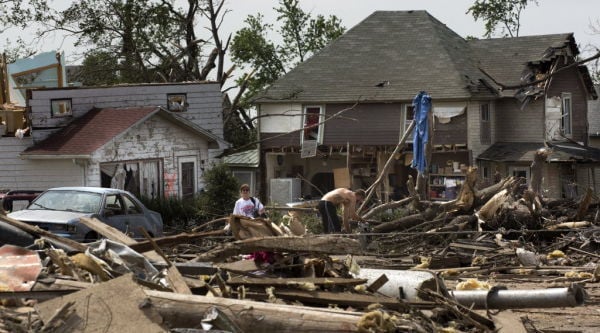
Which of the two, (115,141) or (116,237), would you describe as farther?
(115,141)

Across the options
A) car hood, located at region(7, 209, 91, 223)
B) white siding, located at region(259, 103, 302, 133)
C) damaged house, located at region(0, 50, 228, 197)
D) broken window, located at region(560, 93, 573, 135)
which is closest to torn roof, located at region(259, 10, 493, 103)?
white siding, located at region(259, 103, 302, 133)

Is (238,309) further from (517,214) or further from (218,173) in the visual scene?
(218,173)

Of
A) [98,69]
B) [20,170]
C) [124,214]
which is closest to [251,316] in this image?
[124,214]

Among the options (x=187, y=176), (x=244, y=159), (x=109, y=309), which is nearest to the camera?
(x=109, y=309)

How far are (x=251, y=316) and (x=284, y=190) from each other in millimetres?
31908

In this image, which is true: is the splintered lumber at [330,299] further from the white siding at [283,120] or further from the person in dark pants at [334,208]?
the white siding at [283,120]

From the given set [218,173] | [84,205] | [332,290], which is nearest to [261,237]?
[332,290]

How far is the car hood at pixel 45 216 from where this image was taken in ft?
60.2

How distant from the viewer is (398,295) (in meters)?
9.76

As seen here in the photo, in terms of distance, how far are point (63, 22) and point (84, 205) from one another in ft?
91.7

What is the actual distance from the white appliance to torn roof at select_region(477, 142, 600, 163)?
7.32 metres

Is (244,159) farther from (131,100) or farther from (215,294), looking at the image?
(215,294)

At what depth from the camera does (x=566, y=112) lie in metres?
43.4

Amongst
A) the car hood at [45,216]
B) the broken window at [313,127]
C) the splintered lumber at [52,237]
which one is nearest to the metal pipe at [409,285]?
the splintered lumber at [52,237]
